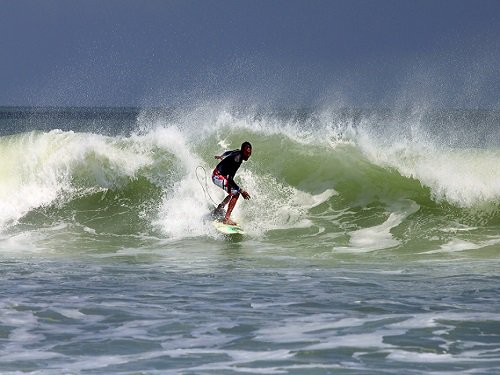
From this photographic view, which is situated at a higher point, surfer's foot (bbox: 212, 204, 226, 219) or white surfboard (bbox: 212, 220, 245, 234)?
surfer's foot (bbox: 212, 204, 226, 219)

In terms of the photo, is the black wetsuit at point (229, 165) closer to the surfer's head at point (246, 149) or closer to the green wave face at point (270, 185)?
the surfer's head at point (246, 149)

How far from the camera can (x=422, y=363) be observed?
6.32 meters

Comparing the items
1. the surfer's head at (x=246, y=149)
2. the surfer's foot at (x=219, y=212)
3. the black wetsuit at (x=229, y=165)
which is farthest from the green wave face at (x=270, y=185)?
the surfer's head at (x=246, y=149)

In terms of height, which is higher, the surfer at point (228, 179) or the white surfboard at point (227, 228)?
the surfer at point (228, 179)

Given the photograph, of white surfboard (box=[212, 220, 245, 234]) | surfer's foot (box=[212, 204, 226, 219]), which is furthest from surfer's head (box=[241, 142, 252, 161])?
white surfboard (box=[212, 220, 245, 234])

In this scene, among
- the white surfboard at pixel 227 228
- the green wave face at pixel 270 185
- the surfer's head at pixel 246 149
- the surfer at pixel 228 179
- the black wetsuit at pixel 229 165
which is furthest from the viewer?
the green wave face at pixel 270 185

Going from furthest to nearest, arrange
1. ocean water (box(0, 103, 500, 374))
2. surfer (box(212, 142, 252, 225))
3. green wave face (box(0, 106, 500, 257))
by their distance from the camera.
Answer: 1. green wave face (box(0, 106, 500, 257))
2. surfer (box(212, 142, 252, 225))
3. ocean water (box(0, 103, 500, 374))

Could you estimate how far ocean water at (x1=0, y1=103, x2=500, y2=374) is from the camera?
677 centimetres

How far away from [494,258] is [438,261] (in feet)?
2.85

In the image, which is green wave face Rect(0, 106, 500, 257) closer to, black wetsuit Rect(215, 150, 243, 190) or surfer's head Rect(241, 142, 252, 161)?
black wetsuit Rect(215, 150, 243, 190)

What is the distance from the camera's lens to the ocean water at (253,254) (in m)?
6.77

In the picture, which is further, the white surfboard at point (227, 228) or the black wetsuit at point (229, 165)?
the black wetsuit at point (229, 165)

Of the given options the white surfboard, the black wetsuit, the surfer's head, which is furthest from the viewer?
the black wetsuit

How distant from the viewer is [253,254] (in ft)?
41.3
